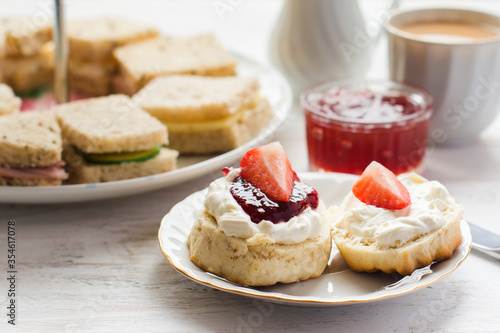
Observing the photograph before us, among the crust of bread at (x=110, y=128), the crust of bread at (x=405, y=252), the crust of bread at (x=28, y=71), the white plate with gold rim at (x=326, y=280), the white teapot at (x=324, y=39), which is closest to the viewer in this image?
the white plate with gold rim at (x=326, y=280)

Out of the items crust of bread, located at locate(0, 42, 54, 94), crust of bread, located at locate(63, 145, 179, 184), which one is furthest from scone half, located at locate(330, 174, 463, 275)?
crust of bread, located at locate(0, 42, 54, 94)

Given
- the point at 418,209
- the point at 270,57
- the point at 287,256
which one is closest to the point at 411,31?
the point at 270,57

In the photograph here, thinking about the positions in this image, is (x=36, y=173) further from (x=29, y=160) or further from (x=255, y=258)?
(x=255, y=258)

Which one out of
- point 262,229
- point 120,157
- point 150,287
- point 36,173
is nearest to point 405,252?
point 262,229

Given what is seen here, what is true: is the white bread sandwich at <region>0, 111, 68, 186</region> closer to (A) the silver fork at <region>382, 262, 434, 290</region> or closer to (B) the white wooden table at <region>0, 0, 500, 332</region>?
(B) the white wooden table at <region>0, 0, 500, 332</region>

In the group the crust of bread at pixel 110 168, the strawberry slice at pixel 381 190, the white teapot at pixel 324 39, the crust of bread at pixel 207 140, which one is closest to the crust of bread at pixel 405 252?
the strawberry slice at pixel 381 190

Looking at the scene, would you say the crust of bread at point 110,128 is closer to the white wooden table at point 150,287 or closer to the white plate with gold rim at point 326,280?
the white wooden table at point 150,287
